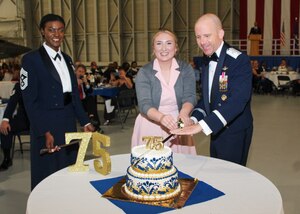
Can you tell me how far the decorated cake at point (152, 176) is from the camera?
1.48m

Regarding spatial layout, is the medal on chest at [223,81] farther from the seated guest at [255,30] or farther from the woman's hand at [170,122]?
the seated guest at [255,30]

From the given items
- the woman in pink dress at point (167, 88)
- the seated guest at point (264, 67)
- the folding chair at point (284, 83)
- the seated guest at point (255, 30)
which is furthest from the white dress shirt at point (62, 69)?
the seated guest at point (255, 30)

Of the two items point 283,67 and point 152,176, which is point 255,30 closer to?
point 283,67

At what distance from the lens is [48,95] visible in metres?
2.44

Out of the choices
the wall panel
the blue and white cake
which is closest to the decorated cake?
the blue and white cake

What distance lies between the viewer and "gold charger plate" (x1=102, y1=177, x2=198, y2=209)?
1.45 m

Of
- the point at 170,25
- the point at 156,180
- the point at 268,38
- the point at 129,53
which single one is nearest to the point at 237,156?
the point at 156,180

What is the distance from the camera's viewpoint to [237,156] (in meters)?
2.21

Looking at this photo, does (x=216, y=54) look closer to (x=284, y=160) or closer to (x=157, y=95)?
(x=157, y=95)

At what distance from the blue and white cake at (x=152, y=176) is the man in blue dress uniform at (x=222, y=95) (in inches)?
15.7

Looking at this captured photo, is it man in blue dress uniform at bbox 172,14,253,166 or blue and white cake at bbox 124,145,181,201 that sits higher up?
man in blue dress uniform at bbox 172,14,253,166

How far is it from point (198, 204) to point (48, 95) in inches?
54.7

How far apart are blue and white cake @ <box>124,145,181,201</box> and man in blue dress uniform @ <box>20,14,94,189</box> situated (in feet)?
3.60

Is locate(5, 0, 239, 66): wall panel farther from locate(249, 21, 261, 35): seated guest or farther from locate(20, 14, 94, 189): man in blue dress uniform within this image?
locate(20, 14, 94, 189): man in blue dress uniform
